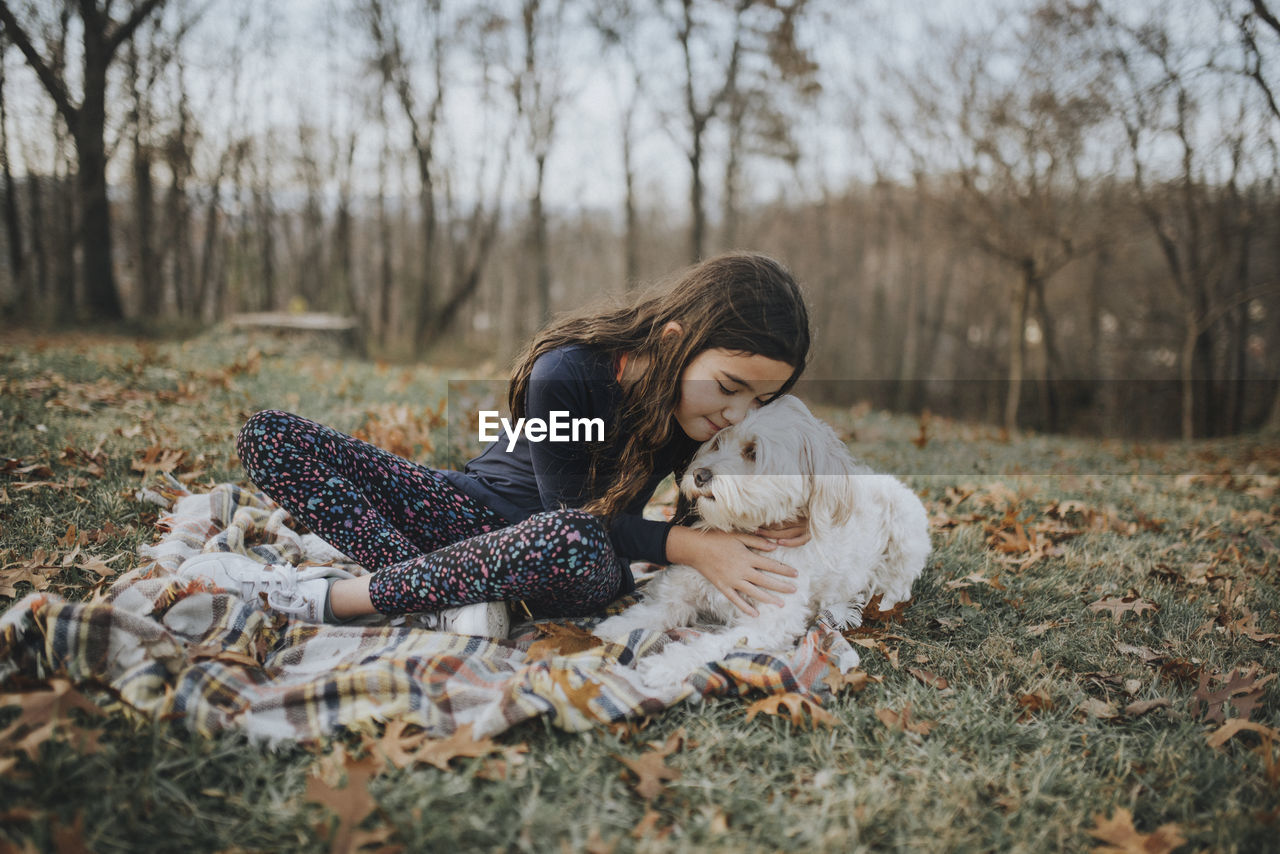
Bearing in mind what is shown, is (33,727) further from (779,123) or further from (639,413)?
(779,123)

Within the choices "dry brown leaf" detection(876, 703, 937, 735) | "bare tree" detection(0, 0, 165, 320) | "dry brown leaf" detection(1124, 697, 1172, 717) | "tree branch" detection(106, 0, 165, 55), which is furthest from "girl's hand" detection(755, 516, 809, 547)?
"tree branch" detection(106, 0, 165, 55)

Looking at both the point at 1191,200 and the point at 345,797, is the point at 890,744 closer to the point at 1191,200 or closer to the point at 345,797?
the point at 345,797

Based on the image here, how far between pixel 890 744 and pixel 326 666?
159 cm

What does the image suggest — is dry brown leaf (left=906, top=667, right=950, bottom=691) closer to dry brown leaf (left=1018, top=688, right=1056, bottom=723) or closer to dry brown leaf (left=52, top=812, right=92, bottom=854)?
dry brown leaf (left=1018, top=688, right=1056, bottom=723)

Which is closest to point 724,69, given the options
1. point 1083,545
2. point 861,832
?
point 1083,545

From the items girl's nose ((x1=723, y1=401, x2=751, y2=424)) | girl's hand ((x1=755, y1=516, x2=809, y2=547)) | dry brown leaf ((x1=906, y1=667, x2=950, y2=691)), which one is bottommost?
dry brown leaf ((x1=906, y1=667, x2=950, y2=691))

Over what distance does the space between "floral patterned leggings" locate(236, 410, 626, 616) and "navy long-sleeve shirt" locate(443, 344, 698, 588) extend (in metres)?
0.09

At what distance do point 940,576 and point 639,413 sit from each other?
1.54m

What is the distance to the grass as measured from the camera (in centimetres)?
148

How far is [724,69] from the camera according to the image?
41.4 ft

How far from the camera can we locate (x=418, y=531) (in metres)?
2.66

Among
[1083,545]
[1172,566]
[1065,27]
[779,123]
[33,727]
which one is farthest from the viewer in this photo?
[779,123]

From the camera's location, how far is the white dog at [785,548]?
7.58ft

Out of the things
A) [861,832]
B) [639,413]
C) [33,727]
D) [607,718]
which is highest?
[639,413]
